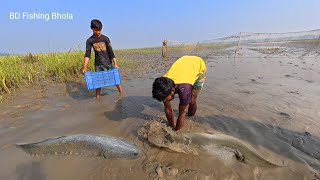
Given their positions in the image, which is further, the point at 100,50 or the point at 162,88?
the point at 100,50

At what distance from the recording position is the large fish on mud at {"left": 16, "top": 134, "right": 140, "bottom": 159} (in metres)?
3.07

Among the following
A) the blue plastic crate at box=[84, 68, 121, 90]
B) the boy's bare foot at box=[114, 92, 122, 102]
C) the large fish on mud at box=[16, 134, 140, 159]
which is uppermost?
the blue plastic crate at box=[84, 68, 121, 90]

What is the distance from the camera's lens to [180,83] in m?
3.23

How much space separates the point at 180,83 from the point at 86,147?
4.45 ft

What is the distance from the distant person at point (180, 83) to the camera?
10.0 feet

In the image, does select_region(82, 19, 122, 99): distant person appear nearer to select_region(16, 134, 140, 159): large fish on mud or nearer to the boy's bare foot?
the boy's bare foot

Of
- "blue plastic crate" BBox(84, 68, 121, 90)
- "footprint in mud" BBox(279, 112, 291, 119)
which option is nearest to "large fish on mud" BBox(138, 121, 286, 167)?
"footprint in mud" BBox(279, 112, 291, 119)

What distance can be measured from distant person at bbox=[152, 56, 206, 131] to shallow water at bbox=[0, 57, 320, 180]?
56 centimetres

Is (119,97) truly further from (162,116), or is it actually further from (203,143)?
(203,143)

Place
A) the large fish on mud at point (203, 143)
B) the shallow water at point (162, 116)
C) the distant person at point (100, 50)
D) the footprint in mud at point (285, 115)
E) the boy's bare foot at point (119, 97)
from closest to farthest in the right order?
the shallow water at point (162, 116) → the large fish on mud at point (203, 143) → the footprint in mud at point (285, 115) → the distant person at point (100, 50) → the boy's bare foot at point (119, 97)

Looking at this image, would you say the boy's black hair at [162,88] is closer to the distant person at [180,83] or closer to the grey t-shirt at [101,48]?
the distant person at [180,83]

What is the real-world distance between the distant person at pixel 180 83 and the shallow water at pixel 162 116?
1.82 ft

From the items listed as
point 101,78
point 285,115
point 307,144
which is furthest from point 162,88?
point 101,78

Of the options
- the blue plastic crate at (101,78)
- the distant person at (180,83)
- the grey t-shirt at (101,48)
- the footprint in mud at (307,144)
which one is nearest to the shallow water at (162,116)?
the footprint in mud at (307,144)
